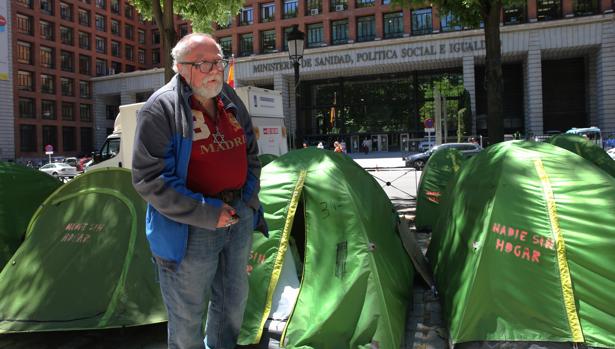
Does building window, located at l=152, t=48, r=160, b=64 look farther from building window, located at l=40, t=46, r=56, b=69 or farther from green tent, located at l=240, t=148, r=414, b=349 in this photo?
green tent, located at l=240, t=148, r=414, b=349

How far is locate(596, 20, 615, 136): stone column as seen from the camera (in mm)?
38031

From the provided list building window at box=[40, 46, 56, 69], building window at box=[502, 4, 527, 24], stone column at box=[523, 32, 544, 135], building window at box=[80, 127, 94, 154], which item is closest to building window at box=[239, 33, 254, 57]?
building window at box=[40, 46, 56, 69]

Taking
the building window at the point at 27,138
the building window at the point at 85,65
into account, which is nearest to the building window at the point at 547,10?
the building window at the point at 85,65

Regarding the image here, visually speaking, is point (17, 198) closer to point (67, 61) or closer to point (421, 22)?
point (421, 22)

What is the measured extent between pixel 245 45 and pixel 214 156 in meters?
51.0

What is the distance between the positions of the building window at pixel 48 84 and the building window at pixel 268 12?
85.4 feet

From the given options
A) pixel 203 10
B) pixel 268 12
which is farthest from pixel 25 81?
pixel 203 10

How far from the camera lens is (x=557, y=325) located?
344 centimetres

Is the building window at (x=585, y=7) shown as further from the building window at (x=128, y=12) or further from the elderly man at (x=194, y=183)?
the building window at (x=128, y=12)

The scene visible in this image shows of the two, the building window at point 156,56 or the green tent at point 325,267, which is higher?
the building window at point 156,56

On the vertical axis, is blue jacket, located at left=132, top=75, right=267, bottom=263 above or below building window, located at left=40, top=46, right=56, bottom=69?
below

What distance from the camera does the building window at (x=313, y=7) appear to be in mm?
48250

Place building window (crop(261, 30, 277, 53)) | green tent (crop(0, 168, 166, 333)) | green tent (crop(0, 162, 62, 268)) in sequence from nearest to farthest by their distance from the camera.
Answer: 1. green tent (crop(0, 168, 166, 333))
2. green tent (crop(0, 162, 62, 268))
3. building window (crop(261, 30, 277, 53))

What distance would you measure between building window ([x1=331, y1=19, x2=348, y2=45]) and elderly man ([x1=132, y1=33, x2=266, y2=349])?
151 feet
